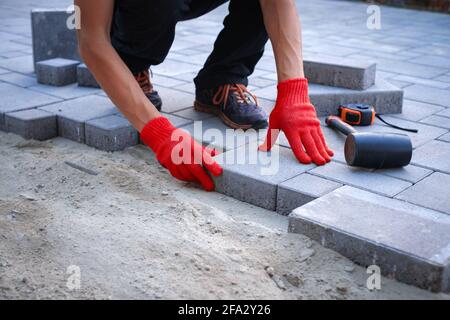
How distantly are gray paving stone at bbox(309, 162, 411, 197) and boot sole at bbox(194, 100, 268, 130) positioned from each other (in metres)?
0.56

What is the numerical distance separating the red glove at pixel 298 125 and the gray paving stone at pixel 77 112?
3.26ft

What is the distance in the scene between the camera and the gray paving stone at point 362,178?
2408 mm

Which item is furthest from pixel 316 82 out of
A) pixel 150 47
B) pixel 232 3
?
pixel 150 47

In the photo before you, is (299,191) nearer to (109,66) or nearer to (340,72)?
(109,66)

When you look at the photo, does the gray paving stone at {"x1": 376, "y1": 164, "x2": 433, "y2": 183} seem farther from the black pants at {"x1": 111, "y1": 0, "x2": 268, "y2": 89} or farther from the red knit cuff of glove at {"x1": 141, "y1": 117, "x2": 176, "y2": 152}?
the black pants at {"x1": 111, "y1": 0, "x2": 268, "y2": 89}

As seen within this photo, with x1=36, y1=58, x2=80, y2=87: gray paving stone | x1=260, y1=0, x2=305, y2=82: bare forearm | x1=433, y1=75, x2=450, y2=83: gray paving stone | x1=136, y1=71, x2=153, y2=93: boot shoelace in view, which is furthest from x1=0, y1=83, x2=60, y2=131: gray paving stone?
x1=433, y1=75, x2=450, y2=83: gray paving stone

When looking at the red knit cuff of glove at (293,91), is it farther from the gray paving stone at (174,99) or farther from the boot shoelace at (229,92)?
the gray paving stone at (174,99)

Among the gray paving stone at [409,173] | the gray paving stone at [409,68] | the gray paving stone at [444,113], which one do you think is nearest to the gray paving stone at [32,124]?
the gray paving stone at [409,173]

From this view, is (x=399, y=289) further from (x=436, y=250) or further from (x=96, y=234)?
(x=96, y=234)

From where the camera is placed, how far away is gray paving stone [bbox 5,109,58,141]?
3.14m

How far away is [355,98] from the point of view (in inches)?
137
